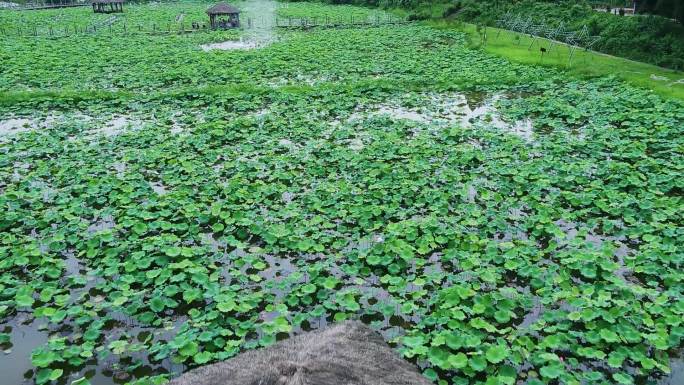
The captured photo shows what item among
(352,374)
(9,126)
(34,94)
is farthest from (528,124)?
(34,94)

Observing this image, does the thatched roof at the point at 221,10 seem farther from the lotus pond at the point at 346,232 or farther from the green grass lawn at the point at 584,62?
the lotus pond at the point at 346,232

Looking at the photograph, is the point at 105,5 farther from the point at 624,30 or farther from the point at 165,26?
the point at 624,30

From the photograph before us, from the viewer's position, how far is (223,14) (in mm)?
28781

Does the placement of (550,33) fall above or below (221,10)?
below

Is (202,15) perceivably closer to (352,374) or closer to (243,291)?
(243,291)

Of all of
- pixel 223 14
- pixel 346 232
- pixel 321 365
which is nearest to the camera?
pixel 321 365

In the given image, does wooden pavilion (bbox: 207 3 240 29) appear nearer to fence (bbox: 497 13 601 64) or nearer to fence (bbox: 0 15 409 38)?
fence (bbox: 0 15 409 38)

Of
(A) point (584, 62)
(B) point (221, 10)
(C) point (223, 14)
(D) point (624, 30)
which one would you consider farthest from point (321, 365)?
(C) point (223, 14)

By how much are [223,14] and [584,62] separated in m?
20.4

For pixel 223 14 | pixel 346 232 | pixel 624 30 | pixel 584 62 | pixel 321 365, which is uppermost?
pixel 223 14

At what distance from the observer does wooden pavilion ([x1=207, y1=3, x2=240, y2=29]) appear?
2822 centimetres

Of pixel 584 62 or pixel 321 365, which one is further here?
pixel 584 62

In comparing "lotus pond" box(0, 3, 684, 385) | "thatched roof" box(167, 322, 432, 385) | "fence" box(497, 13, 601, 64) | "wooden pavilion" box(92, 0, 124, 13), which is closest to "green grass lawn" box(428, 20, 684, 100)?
"fence" box(497, 13, 601, 64)

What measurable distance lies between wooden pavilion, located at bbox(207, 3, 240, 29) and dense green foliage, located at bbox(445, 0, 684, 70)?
1430 cm
